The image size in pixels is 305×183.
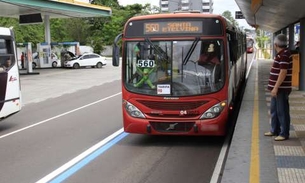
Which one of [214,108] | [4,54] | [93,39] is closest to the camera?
[214,108]

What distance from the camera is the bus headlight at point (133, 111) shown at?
8.41 m

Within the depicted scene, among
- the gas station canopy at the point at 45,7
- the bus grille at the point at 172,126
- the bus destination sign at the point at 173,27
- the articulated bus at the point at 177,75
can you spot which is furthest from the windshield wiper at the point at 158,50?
the gas station canopy at the point at 45,7

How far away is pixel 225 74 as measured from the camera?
27.1ft

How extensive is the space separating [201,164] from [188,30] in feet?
8.97

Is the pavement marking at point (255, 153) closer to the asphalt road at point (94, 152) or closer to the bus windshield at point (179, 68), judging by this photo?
the asphalt road at point (94, 152)

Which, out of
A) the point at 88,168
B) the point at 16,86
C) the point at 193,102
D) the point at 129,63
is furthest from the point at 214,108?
the point at 16,86

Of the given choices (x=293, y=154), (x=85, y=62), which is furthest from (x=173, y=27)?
(x=85, y=62)

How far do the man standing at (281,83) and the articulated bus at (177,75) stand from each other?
1.04m

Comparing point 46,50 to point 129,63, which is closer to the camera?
point 129,63

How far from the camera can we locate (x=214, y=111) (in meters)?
8.08

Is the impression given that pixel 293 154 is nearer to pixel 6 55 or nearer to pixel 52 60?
pixel 6 55

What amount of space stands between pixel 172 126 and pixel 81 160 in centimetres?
188

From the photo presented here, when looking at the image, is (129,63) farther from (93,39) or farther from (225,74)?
(93,39)

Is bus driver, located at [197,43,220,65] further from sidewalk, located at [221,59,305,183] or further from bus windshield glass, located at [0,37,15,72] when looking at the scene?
bus windshield glass, located at [0,37,15,72]
